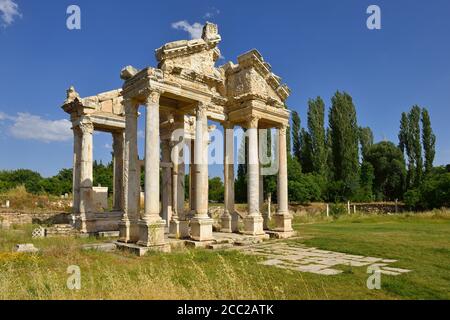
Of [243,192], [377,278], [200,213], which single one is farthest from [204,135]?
[243,192]

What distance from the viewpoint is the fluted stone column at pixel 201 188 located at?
1309 cm

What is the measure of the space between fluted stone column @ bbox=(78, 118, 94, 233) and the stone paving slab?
890cm

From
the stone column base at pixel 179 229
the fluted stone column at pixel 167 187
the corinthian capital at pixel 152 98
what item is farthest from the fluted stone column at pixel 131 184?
the fluted stone column at pixel 167 187

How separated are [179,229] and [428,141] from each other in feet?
129

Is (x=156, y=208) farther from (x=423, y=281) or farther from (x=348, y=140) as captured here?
(x=348, y=140)

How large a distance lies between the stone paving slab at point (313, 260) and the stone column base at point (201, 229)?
155cm

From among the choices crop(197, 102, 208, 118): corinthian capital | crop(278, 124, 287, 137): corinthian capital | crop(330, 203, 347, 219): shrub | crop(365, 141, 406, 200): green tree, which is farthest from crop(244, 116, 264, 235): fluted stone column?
crop(365, 141, 406, 200): green tree

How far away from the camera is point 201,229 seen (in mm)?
12984

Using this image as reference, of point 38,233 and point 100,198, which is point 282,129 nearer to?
point 38,233

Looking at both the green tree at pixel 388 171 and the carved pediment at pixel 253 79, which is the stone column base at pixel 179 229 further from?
the green tree at pixel 388 171

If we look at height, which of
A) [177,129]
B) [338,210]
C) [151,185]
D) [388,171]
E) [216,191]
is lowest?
[338,210]

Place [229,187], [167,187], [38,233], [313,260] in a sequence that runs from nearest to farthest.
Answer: [313,260] → [38,233] → [167,187] → [229,187]

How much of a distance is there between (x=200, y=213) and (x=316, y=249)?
14.5 feet

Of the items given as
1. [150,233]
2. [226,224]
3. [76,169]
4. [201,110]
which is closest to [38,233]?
[76,169]
